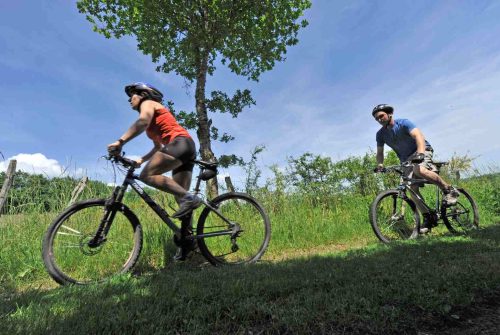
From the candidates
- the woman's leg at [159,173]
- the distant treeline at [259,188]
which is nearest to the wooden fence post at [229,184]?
the distant treeline at [259,188]

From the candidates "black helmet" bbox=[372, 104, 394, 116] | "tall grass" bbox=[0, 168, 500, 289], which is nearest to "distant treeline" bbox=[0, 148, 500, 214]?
"tall grass" bbox=[0, 168, 500, 289]

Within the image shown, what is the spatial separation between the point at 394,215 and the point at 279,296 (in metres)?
4.21

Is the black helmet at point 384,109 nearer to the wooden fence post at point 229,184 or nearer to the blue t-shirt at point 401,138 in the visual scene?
the blue t-shirt at point 401,138

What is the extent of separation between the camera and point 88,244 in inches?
149

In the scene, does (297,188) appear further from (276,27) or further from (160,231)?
(276,27)

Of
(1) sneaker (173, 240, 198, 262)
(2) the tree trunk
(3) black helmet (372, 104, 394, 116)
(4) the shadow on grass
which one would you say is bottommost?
(4) the shadow on grass

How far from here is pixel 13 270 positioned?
4.29 meters

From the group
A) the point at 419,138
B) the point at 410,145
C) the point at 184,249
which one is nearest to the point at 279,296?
the point at 184,249

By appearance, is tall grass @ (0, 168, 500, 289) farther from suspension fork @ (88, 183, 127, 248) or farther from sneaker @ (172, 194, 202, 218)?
sneaker @ (172, 194, 202, 218)

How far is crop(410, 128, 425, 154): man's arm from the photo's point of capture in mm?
5879

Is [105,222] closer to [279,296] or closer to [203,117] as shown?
[279,296]

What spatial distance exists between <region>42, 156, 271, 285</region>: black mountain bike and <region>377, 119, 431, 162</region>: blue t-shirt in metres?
3.19

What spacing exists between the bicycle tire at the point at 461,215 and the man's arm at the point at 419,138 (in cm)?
144

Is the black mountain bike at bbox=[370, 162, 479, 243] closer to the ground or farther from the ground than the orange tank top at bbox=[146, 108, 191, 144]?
closer to the ground
